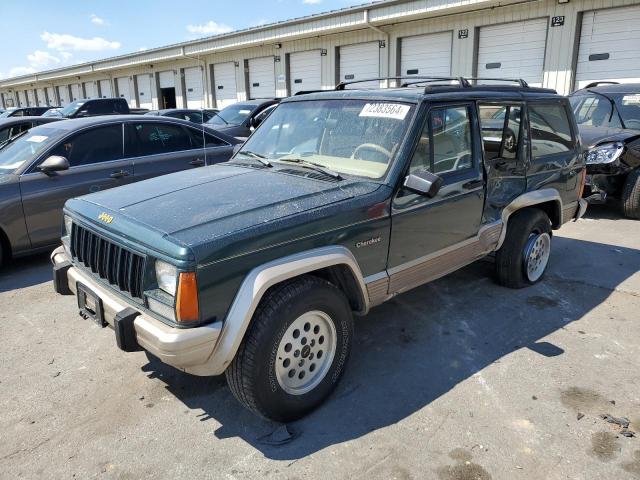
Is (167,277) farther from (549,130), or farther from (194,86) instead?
(194,86)

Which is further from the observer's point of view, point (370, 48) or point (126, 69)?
point (126, 69)

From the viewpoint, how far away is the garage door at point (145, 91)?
29844 mm

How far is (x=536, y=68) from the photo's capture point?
44.6ft

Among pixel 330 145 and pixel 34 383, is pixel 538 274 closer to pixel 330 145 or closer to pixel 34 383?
pixel 330 145

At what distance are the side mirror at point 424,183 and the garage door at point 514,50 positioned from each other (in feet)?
40.2

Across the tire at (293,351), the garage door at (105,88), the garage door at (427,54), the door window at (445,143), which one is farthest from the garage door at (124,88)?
the tire at (293,351)

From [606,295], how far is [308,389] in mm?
3273

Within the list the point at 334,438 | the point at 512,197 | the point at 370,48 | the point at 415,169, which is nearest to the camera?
the point at 334,438

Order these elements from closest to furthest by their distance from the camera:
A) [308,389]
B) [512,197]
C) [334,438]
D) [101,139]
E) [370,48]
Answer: [334,438]
[308,389]
[512,197]
[101,139]
[370,48]

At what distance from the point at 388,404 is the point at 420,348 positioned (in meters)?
0.78

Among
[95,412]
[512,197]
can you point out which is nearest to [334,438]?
[95,412]

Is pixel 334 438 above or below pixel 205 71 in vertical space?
below

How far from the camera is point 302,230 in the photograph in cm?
277

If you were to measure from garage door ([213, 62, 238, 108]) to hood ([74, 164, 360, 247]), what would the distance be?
2085 centimetres
